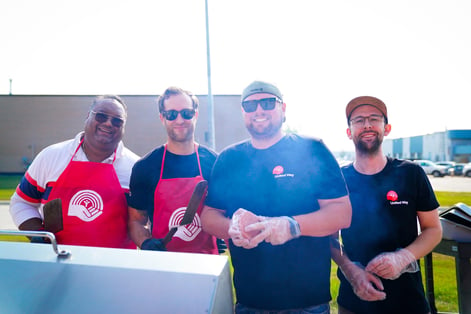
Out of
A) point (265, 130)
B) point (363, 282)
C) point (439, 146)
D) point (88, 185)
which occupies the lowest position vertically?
point (439, 146)

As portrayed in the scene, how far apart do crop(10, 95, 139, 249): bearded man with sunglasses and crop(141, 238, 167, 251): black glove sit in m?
0.36

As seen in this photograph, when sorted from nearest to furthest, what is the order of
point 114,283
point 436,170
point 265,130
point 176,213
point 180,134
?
point 114,283, point 265,130, point 176,213, point 180,134, point 436,170

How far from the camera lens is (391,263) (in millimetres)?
1606

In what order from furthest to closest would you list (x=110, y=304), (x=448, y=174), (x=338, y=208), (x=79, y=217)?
(x=448, y=174) → (x=79, y=217) → (x=338, y=208) → (x=110, y=304)

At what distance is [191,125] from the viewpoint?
215cm

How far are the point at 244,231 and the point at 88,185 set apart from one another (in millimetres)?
1264

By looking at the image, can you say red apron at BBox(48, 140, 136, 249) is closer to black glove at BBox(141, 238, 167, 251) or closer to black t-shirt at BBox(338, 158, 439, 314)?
black glove at BBox(141, 238, 167, 251)

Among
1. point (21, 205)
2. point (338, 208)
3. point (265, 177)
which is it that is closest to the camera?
point (338, 208)

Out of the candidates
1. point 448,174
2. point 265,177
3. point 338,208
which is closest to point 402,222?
point 338,208

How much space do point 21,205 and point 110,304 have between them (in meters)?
1.74

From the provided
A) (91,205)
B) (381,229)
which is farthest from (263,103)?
(91,205)

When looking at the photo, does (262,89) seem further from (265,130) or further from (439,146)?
(439,146)

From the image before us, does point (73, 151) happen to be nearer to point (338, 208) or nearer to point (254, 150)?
point (254, 150)

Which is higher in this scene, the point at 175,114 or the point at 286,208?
the point at 175,114
